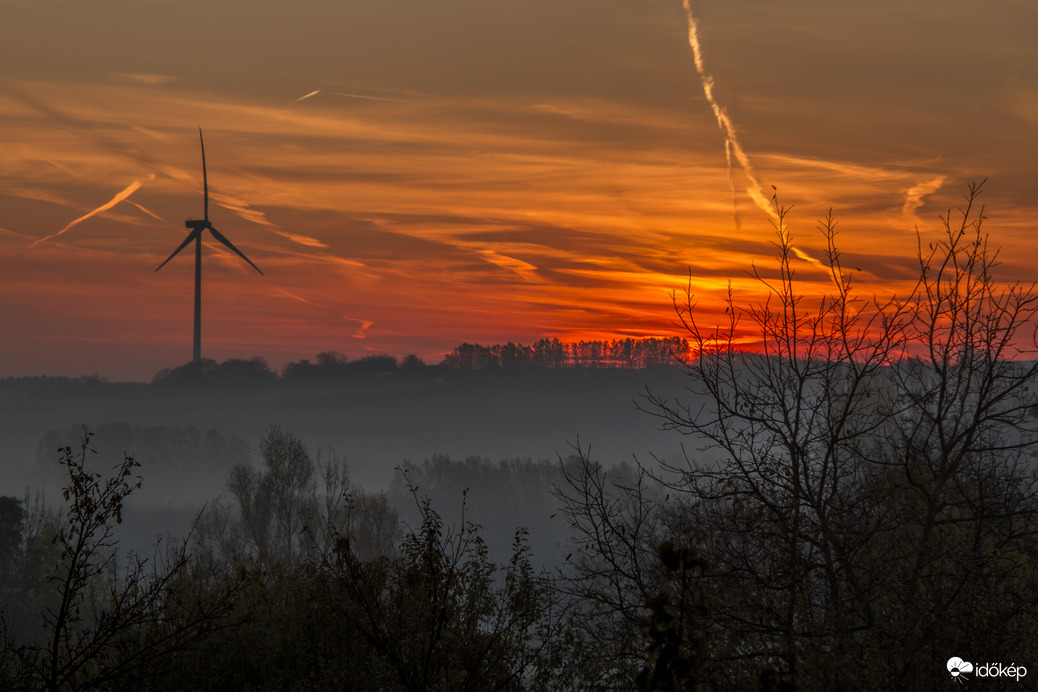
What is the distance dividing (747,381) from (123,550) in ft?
396

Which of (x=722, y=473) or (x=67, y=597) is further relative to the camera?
(x=722, y=473)

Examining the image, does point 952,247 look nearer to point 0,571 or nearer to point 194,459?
point 0,571

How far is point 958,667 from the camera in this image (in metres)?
11.0

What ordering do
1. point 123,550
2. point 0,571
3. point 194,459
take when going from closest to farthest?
point 0,571
point 123,550
point 194,459

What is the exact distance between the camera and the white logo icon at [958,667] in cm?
1098

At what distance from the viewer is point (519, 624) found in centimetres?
1509

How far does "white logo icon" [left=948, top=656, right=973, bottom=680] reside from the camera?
10984 mm

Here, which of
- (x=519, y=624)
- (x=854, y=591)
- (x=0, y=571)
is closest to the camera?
(x=854, y=591)

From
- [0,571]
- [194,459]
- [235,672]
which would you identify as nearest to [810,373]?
[235,672]

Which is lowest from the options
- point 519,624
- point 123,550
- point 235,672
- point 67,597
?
point 123,550

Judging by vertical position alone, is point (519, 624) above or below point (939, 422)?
below
